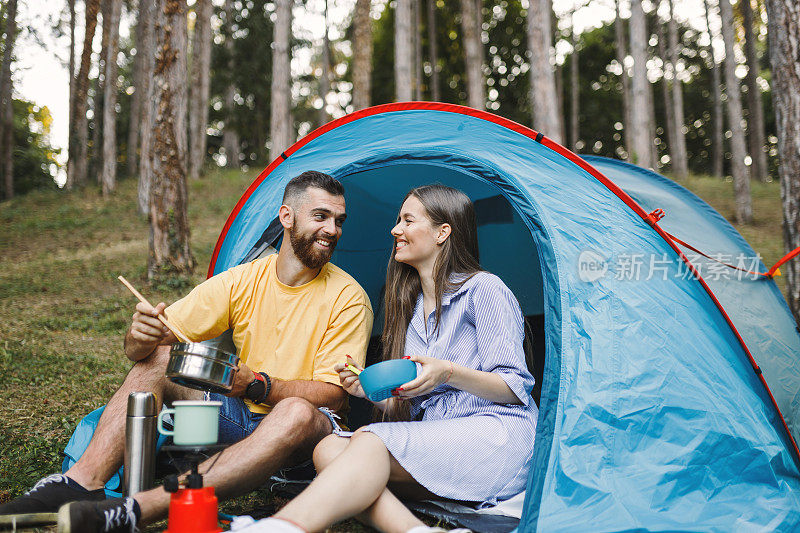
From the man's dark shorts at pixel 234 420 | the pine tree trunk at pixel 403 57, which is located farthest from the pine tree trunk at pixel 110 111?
the man's dark shorts at pixel 234 420

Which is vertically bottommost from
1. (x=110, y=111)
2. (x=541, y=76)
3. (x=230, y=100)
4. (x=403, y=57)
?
(x=541, y=76)

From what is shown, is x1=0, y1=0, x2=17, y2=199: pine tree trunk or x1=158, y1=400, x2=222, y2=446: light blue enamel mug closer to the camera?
Result: x1=158, y1=400, x2=222, y2=446: light blue enamel mug

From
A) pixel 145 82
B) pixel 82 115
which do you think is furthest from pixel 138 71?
pixel 82 115

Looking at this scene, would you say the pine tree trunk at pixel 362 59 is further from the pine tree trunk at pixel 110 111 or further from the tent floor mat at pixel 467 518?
the tent floor mat at pixel 467 518

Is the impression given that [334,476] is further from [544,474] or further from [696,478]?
[696,478]

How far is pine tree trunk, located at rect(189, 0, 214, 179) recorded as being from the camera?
1149 centimetres

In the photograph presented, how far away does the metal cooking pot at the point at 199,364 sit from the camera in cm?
176

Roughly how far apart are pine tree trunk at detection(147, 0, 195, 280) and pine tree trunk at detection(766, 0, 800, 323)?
15.4ft

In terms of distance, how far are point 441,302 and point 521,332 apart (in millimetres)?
314

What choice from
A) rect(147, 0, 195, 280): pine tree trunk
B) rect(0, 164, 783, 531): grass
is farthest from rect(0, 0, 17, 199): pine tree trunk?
rect(147, 0, 195, 280): pine tree trunk

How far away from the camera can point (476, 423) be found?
6.47 ft

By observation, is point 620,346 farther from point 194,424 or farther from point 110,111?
point 110,111

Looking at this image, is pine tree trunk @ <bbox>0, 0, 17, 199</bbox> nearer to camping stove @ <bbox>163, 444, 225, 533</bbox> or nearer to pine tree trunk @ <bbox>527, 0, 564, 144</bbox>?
pine tree trunk @ <bbox>527, 0, 564, 144</bbox>

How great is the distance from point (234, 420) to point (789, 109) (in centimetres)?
329
